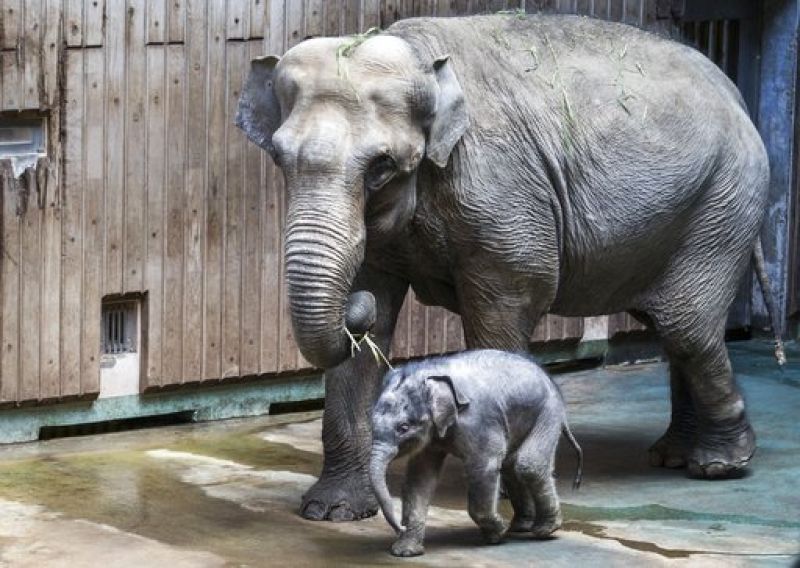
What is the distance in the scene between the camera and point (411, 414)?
734cm

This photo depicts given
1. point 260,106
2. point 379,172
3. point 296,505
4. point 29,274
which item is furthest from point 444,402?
point 29,274

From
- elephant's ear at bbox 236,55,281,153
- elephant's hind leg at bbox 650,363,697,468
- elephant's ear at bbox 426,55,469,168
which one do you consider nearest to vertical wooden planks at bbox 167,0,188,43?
elephant's ear at bbox 236,55,281,153

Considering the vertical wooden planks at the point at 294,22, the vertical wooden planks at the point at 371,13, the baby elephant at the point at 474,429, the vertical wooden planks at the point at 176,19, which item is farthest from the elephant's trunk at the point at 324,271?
the vertical wooden planks at the point at 371,13

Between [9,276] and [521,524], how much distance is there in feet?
9.20

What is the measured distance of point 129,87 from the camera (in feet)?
31.5

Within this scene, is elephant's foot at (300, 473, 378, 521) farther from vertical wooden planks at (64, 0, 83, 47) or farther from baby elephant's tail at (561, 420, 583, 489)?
vertical wooden planks at (64, 0, 83, 47)

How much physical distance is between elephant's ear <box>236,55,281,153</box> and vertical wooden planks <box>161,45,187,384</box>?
1551 millimetres

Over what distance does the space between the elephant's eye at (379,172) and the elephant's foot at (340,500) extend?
131 cm

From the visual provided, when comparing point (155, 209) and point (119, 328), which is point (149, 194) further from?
point (119, 328)

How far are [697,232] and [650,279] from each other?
11.4 inches

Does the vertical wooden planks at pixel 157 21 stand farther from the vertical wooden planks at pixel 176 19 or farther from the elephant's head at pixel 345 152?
the elephant's head at pixel 345 152

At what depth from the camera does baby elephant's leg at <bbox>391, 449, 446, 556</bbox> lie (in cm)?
750

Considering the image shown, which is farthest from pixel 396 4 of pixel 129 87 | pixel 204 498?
pixel 204 498

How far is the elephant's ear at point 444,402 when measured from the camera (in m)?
7.36
